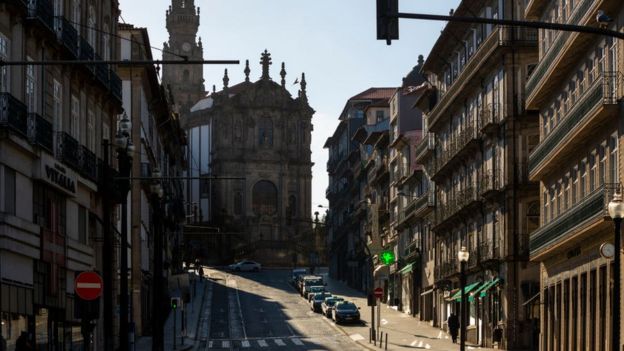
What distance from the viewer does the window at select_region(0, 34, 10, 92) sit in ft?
100

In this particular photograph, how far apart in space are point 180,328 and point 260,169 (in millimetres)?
92328

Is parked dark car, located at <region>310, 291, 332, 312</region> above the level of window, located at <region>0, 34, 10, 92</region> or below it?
below

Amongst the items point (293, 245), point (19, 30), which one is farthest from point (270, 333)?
point (293, 245)

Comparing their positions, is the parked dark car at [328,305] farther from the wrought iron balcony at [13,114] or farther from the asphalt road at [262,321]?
the wrought iron balcony at [13,114]

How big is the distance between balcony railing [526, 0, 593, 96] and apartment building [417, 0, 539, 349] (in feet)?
23.0

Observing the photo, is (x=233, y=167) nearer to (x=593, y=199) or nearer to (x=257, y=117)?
(x=257, y=117)

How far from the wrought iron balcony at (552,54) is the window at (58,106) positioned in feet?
49.0

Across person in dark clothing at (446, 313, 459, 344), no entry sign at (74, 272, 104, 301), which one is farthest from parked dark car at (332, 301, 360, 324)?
no entry sign at (74, 272, 104, 301)

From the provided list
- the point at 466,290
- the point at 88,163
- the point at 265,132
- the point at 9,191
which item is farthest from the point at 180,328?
the point at 265,132

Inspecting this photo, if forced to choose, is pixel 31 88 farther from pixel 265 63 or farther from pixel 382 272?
pixel 265 63

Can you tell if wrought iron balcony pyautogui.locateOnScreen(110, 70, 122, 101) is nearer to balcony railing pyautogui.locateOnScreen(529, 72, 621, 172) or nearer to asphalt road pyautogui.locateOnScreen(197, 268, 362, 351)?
balcony railing pyautogui.locateOnScreen(529, 72, 621, 172)

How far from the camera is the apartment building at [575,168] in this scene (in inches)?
1592

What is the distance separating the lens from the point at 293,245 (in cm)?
16700

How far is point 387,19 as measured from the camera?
1877 cm
